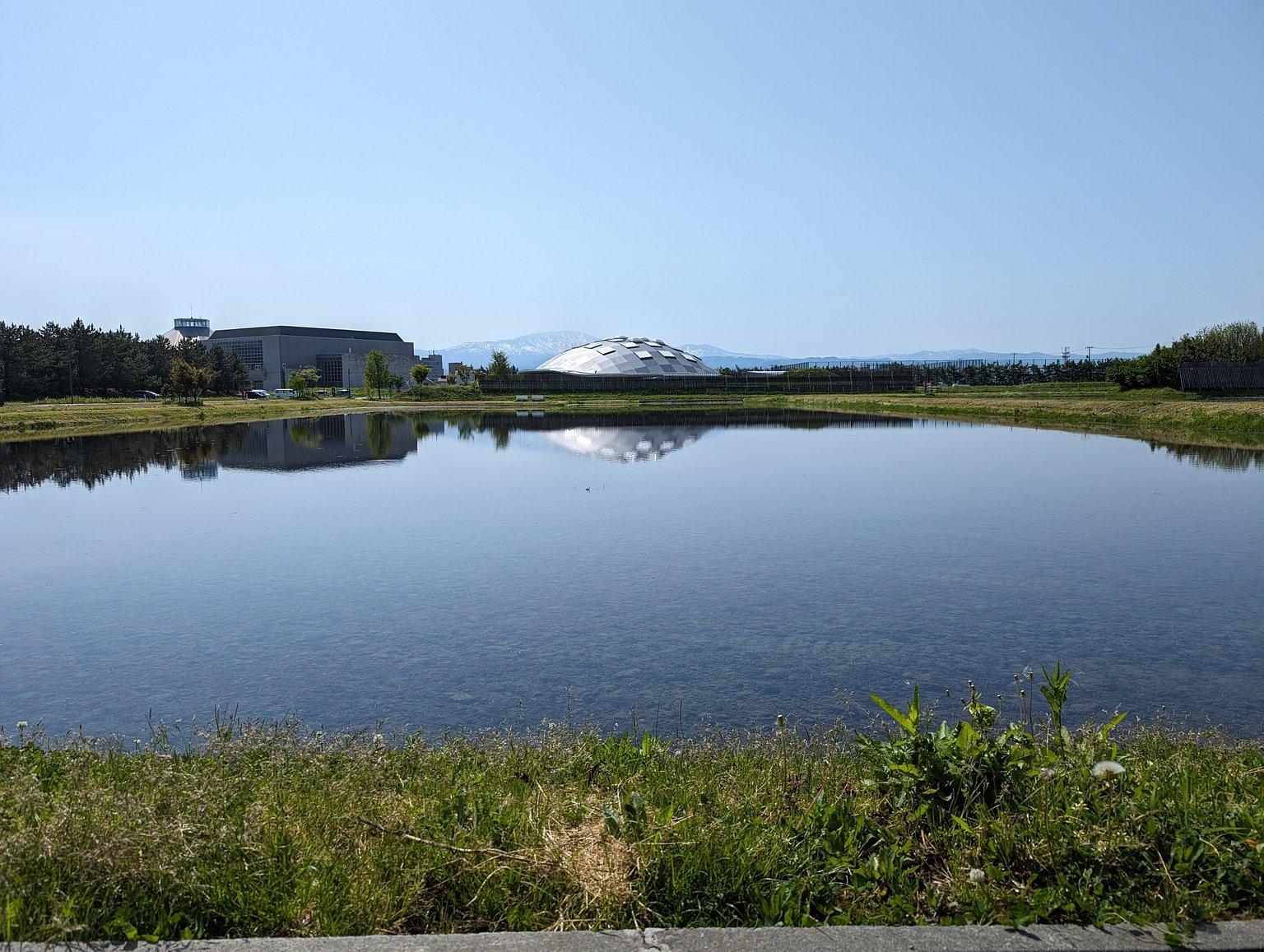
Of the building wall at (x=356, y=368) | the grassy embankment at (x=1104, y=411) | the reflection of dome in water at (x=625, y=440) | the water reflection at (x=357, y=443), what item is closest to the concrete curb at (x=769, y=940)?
the water reflection at (x=357, y=443)

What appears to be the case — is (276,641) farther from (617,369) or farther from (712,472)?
(617,369)

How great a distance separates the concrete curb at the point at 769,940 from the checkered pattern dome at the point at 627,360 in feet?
415

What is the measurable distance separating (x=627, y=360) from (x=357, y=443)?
9528 centimetres

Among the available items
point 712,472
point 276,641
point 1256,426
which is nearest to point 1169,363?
point 1256,426

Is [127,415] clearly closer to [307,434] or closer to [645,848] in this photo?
[307,434]

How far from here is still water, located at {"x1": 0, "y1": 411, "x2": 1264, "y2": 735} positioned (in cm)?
920

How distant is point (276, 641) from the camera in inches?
438

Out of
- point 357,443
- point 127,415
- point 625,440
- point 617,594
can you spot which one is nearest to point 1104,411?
point 625,440

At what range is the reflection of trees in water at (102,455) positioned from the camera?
29141 millimetres

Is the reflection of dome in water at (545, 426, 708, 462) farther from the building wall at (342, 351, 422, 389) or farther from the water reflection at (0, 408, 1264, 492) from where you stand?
the building wall at (342, 351, 422, 389)

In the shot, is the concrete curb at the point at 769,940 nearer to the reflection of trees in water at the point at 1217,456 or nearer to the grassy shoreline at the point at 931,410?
the reflection of trees in water at the point at 1217,456

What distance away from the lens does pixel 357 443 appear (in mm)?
45844

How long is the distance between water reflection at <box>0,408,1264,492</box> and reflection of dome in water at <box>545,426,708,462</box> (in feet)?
0.18

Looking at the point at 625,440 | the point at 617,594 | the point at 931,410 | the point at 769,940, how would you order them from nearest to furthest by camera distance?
1. the point at 769,940
2. the point at 617,594
3. the point at 625,440
4. the point at 931,410
